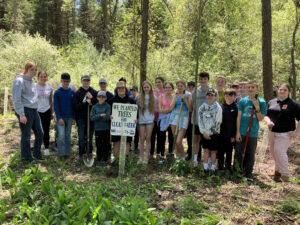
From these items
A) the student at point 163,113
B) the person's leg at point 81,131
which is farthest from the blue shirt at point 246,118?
the person's leg at point 81,131

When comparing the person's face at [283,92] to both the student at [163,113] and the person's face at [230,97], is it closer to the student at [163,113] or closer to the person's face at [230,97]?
the person's face at [230,97]

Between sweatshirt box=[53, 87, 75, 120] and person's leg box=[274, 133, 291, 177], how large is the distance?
4.82m

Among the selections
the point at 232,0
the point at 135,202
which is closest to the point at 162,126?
the point at 135,202

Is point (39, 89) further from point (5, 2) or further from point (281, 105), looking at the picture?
point (5, 2)

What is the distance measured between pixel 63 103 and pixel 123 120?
1732 mm

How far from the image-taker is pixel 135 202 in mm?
3299

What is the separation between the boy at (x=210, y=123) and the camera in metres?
4.75

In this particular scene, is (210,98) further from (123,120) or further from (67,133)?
(67,133)

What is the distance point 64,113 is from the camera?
5555 mm

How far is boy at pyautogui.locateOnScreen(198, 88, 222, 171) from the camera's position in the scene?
187 inches

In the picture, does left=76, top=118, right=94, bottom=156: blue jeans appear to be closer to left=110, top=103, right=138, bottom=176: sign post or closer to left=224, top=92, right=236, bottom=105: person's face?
left=110, top=103, right=138, bottom=176: sign post

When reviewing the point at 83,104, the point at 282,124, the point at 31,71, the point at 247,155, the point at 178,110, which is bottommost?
the point at 247,155

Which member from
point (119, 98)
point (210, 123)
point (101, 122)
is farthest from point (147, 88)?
point (210, 123)

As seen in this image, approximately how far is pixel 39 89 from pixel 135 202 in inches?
167
